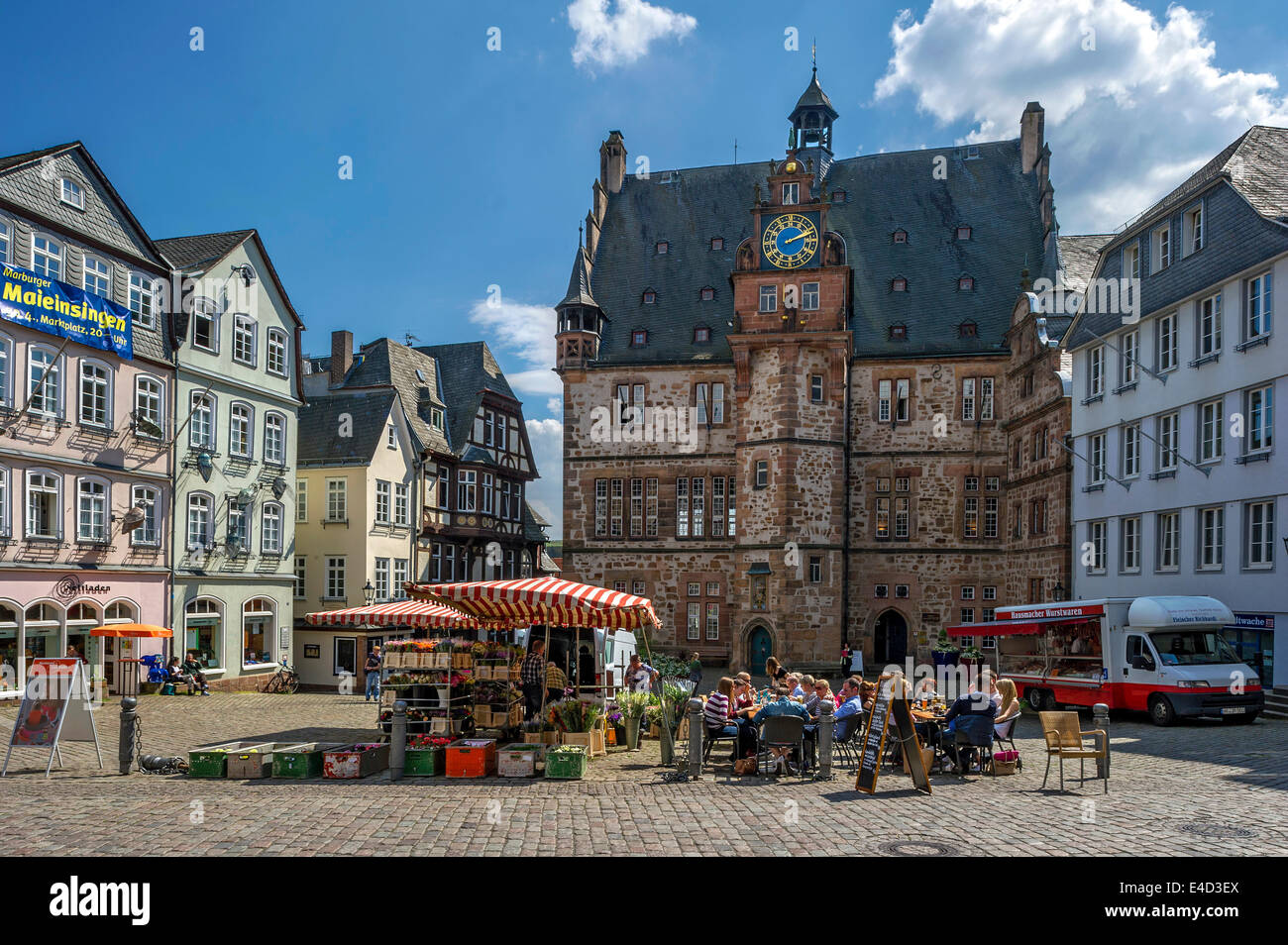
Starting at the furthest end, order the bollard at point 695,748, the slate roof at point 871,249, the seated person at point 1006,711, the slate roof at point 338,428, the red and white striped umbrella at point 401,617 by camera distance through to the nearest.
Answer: the slate roof at point 871,249 < the slate roof at point 338,428 < the red and white striped umbrella at point 401,617 < the seated person at point 1006,711 < the bollard at point 695,748

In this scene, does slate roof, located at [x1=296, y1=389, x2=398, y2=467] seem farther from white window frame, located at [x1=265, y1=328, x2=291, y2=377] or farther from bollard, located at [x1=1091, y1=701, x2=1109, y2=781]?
bollard, located at [x1=1091, y1=701, x2=1109, y2=781]

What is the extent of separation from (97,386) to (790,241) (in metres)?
23.2

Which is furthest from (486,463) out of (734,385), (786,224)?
(786,224)

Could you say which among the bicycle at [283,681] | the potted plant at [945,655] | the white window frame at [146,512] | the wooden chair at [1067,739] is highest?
the white window frame at [146,512]

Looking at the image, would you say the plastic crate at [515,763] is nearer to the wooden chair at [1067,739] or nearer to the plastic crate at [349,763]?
the plastic crate at [349,763]

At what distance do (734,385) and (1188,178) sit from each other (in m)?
17.1

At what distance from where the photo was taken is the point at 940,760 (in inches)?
539

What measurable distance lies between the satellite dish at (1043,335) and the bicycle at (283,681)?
2643 cm

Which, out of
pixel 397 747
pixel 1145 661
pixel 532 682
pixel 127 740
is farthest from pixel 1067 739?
pixel 127 740

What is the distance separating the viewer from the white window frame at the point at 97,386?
25812 mm

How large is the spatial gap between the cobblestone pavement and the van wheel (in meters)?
4.15

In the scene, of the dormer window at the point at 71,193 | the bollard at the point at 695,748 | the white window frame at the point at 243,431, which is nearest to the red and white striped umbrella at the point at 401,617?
the bollard at the point at 695,748

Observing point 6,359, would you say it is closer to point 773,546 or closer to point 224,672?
point 224,672

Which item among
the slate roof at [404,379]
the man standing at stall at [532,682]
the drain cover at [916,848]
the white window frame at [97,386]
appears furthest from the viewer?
the slate roof at [404,379]
